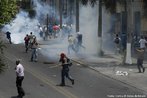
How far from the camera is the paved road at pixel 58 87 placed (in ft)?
58.5

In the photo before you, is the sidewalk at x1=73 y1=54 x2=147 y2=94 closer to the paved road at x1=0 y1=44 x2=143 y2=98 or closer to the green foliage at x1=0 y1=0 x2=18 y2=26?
the paved road at x1=0 y1=44 x2=143 y2=98

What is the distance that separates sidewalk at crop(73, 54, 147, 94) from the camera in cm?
2183

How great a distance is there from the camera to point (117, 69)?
26.0 m

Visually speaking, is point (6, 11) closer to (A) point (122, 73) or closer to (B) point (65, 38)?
(A) point (122, 73)

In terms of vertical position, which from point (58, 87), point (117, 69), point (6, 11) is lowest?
point (117, 69)

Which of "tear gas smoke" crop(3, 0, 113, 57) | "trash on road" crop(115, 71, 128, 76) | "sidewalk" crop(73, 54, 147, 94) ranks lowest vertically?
"sidewalk" crop(73, 54, 147, 94)

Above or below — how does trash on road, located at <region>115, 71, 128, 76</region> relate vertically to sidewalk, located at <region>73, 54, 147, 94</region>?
above

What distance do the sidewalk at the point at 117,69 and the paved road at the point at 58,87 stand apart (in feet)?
1.58

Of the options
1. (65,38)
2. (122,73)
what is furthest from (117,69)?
(65,38)

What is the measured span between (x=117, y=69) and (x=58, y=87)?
23.6ft

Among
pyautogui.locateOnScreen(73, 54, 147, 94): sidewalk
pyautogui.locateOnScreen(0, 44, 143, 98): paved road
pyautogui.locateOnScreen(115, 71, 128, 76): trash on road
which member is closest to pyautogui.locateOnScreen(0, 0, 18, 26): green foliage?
pyautogui.locateOnScreen(0, 44, 143, 98): paved road

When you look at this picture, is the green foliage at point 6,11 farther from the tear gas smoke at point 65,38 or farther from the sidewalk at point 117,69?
the tear gas smoke at point 65,38

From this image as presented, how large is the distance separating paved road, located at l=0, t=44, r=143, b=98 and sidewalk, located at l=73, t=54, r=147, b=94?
18.9 inches

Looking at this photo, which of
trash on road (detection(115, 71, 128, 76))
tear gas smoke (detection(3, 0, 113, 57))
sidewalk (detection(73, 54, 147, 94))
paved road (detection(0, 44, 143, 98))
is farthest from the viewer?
tear gas smoke (detection(3, 0, 113, 57))
